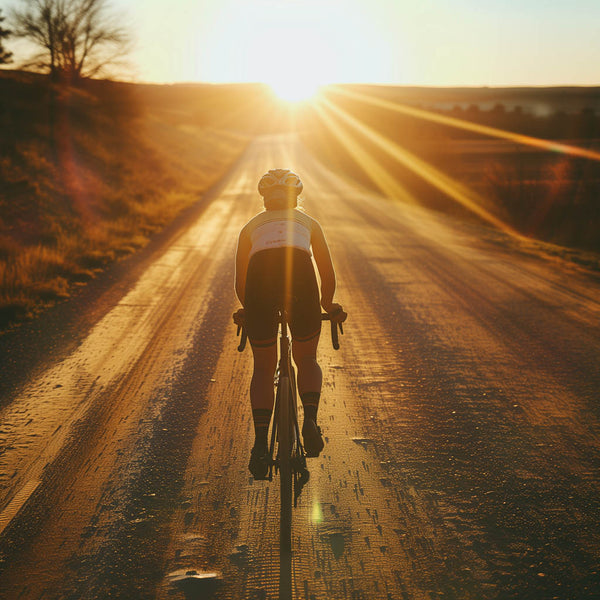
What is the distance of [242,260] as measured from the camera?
11.7ft

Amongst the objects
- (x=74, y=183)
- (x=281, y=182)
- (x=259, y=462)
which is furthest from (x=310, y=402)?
(x=74, y=183)

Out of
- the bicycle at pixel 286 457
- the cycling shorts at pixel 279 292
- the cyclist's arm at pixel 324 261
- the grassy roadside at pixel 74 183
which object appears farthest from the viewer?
the grassy roadside at pixel 74 183

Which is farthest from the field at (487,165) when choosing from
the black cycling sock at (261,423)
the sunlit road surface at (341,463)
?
the black cycling sock at (261,423)

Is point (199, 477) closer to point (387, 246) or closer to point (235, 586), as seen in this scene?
point (235, 586)

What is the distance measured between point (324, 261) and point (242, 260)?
1.65ft

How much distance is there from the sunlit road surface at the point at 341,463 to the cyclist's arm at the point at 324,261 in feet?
4.03

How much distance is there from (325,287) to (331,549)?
1.50 metres

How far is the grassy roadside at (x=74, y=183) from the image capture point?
10172 millimetres

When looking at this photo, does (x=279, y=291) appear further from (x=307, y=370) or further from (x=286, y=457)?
(x=286, y=457)

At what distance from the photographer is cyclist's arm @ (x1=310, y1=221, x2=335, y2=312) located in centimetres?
350

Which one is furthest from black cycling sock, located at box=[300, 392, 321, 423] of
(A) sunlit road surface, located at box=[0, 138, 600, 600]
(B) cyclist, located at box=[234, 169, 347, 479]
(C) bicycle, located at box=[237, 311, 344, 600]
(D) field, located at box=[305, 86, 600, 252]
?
(D) field, located at box=[305, 86, 600, 252]

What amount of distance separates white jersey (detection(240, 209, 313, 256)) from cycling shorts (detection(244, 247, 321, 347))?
4cm

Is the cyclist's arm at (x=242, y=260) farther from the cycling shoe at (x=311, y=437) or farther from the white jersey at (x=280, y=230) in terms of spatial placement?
the cycling shoe at (x=311, y=437)

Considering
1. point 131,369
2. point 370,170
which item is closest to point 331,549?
point 131,369
